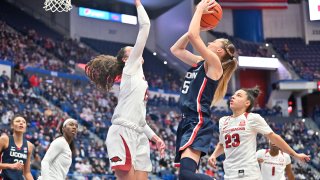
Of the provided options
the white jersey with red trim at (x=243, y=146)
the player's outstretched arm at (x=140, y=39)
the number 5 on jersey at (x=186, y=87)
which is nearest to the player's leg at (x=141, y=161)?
the number 5 on jersey at (x=186, y=87)

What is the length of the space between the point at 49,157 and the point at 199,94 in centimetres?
239

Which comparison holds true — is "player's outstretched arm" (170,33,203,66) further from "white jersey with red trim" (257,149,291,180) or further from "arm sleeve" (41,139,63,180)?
"white jersey with red trim" (257,149,291,180)

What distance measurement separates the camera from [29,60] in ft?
79.3

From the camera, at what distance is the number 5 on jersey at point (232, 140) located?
20.0 ft

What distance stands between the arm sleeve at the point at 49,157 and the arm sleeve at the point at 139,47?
198 centimetres

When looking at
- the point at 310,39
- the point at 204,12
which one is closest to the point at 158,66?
the point at 310,39

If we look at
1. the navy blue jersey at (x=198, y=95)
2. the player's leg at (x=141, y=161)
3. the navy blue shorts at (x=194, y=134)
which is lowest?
the player's leg at (x=141, y=161)

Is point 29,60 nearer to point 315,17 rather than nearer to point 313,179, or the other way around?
point 313,179

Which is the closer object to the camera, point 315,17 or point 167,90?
point 167,90

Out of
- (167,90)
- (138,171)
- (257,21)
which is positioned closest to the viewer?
(138,171)

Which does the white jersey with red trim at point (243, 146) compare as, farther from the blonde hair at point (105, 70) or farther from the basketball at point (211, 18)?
the blonde hair at point (105, 70)

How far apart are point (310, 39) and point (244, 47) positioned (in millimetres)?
5066

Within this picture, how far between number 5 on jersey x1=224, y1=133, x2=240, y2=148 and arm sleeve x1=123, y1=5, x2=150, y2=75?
1815 mm

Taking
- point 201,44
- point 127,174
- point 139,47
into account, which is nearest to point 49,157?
point 127,174
